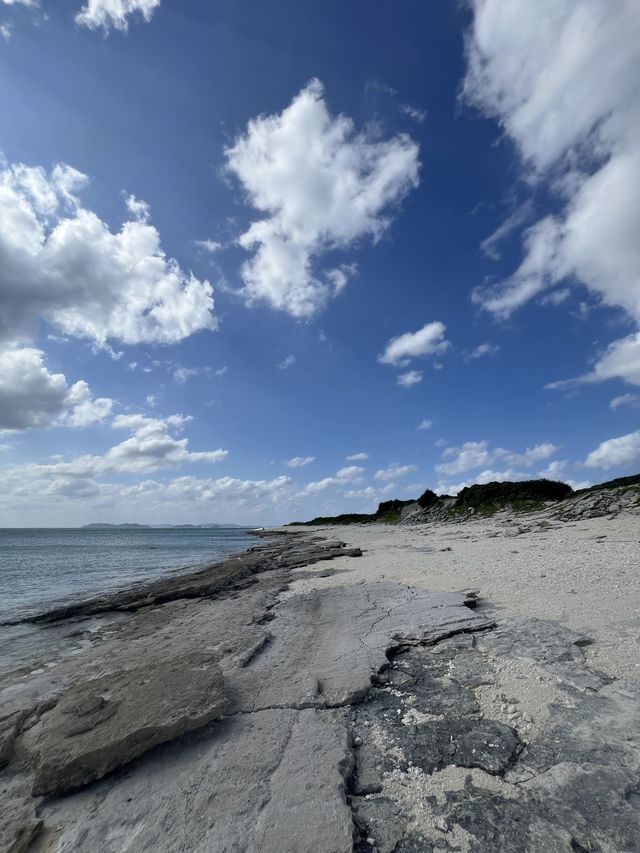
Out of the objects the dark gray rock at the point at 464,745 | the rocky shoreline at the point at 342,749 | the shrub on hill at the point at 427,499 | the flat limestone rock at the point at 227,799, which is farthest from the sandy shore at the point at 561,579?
the shrub on hill at the point at 427,499

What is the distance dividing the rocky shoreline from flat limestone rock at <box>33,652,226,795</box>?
2 centimetres

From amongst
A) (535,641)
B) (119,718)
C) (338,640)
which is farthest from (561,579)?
(119,718)

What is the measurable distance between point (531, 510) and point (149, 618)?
4168 centimetres

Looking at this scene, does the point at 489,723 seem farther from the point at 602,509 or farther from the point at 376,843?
the point at 602,509

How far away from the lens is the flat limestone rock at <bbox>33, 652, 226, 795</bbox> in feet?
14.6

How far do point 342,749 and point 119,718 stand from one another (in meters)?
2.84

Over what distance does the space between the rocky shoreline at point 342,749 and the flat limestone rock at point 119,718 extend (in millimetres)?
24

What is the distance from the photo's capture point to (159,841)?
3.56 meters

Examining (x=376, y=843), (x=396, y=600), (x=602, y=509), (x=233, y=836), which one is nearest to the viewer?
(x=376, y=843)

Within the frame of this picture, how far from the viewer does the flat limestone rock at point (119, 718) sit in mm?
4453

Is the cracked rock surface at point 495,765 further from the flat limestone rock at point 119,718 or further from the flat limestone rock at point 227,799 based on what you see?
the flat limestone rock at point 119,718

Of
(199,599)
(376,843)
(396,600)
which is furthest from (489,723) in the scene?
(199,599)

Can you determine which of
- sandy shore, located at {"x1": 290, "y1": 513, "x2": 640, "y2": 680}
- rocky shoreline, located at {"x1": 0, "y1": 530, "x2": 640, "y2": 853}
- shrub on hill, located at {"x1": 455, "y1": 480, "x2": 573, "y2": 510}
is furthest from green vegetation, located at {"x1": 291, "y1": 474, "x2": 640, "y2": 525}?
rocky shoreline, located at {"x1": 0, "y1": 530, "x2": 640, "y2": 853}

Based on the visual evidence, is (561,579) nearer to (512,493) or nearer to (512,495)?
(512,495)
